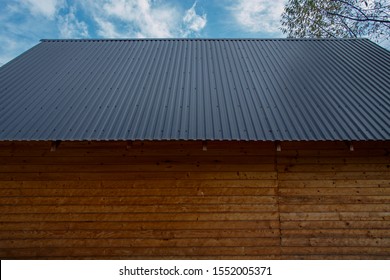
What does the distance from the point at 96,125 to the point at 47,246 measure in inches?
87.5

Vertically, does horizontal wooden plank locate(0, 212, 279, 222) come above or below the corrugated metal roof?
below

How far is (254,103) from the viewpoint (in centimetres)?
425

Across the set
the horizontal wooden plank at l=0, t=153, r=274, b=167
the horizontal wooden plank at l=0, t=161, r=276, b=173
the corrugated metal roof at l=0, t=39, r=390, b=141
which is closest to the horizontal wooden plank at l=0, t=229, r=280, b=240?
the horizontal wooden plank at l=0, t=161, r=276, b=173

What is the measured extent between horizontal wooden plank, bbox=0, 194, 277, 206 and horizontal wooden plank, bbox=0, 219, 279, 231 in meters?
0.32

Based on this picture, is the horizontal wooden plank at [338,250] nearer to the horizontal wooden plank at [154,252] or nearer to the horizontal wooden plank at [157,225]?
the horizontal wooden plank at [154,252]

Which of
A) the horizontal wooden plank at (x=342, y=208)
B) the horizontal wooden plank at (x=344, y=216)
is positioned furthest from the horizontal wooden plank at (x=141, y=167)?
the horizontal wooden plank at (x=344, y=216)

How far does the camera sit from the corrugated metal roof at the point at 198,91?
3609 millimetres

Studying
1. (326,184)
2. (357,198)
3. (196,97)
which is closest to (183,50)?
(196,97)

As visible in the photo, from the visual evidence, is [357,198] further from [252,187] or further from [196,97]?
[196,97]

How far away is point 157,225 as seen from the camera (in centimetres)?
397

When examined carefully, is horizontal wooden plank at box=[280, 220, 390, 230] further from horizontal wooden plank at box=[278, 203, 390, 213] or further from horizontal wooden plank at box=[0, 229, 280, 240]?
horizontal wooden plank at box=[0, 229, 280, 240]

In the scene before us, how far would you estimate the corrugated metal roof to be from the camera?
11.8ft

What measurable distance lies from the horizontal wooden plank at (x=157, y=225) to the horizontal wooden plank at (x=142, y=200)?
12.4 inches

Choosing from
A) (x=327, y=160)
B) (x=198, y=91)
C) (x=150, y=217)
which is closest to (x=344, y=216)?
(x=327, y=160)
